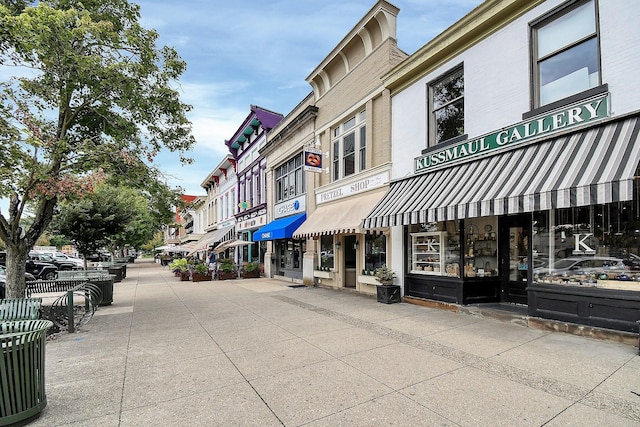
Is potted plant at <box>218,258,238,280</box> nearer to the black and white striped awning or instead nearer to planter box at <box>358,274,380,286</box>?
planter box at <box>358,274,380,286</box>

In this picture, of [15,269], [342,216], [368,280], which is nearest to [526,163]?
[368,280]

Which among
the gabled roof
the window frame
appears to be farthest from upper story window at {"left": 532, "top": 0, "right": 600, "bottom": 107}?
the gabled roof

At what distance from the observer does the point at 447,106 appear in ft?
32.3

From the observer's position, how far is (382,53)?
12039mm

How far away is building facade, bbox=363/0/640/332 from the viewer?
6.01 meters

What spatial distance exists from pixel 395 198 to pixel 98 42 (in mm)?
8717

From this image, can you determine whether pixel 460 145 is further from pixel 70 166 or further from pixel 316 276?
pixel 70 166

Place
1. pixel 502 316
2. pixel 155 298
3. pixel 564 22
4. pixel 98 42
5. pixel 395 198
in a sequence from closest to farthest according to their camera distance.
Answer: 1. pixel 564 22
2. pixel 502 316
3. pixel 98 42
4. pixel 395 198
5. pixel 155 298

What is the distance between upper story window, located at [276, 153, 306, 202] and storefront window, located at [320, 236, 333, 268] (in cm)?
307

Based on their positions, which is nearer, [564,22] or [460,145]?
[564,22]

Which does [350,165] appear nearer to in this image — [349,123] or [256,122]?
[349,123]

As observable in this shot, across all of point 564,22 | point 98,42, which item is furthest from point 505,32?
point 98,42

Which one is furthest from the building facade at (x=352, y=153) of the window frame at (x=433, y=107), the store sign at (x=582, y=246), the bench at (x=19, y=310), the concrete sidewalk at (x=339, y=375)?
the bench at (x=19, y=310)

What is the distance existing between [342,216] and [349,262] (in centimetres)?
246
